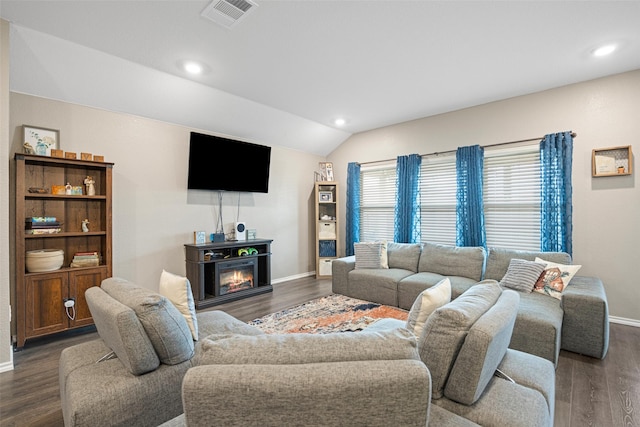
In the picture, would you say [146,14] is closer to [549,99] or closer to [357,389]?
[357,389]

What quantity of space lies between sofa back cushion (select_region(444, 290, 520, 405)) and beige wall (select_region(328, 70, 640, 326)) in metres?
3.34

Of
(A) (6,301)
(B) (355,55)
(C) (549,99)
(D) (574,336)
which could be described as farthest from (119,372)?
(C) (549,99)

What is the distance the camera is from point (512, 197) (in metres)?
4.15

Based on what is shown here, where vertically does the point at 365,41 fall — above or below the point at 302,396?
above

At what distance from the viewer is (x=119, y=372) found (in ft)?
5.01

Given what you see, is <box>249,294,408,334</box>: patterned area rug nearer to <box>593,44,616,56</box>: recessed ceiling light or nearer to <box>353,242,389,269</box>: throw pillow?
<box>353,242,389,269</box>: throw pillow

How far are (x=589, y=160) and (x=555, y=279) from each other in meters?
1.62

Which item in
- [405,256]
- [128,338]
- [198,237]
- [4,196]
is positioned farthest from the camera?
[405,256]

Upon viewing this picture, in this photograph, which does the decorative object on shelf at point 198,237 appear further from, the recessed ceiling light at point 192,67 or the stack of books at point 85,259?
the recessed ceiling light at point 192,67

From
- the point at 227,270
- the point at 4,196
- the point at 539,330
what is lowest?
the point at 539,330

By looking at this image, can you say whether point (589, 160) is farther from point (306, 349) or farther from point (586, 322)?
point (306, 349)

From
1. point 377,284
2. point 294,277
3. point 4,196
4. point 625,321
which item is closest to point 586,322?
point 625,321

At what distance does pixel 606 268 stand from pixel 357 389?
4.20 m

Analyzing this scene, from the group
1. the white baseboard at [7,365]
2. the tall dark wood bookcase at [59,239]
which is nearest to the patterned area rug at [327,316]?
the tall dark wood bookcase at [59,239]
